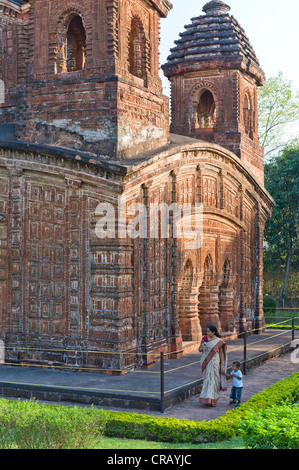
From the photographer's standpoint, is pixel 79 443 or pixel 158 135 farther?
pixel 158 135

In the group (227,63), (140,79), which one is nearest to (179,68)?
(227,63)

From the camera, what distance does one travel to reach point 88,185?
9.35 meters

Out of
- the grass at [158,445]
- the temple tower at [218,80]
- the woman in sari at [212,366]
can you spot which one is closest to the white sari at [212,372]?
the woman in sari at [212,366]

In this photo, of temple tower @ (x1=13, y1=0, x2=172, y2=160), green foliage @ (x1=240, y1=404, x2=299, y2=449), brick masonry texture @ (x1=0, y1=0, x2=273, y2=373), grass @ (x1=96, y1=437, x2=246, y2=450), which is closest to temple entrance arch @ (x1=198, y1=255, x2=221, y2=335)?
brick masonry texture @ (x1=0, y1=0, x2=273, y2=373)

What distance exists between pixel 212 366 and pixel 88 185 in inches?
134

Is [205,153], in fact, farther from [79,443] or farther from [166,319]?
[79,443]

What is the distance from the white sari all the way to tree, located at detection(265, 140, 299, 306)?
15142 millimetres

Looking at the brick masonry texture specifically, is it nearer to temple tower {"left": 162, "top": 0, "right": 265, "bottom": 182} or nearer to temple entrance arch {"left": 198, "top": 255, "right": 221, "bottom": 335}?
temple entrance arch {"left": 198, "top": 255, "right": 221, "bottom": 335}

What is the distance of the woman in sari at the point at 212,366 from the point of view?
7777 mm

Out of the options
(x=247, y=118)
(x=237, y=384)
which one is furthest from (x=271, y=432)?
(x=247, y=118)

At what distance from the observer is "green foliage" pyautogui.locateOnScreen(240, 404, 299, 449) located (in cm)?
502

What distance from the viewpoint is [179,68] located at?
1547cm

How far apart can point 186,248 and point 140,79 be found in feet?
10.8

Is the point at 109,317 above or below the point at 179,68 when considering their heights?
below
